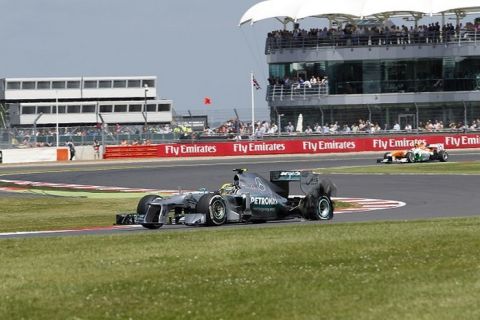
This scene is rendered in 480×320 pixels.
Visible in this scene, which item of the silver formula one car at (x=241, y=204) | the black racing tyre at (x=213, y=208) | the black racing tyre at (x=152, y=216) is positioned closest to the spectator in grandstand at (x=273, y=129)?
the silver formula one car at (x=241, y=204)

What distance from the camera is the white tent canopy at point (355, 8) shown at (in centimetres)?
7406

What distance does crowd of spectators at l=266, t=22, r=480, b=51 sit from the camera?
74312 millimetres

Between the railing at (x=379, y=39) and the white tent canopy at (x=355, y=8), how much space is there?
151cm

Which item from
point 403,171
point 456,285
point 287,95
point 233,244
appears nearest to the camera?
point 456,285

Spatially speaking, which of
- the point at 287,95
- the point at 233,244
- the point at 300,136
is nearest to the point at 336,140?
the point at 300,136

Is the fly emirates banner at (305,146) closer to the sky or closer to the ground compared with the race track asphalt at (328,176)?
closer to the sky

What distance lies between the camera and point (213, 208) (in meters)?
20.1

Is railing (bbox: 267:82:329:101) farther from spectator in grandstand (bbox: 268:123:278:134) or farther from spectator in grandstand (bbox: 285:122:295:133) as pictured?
spectator in grandstand (bbox: 268:123:278:134)

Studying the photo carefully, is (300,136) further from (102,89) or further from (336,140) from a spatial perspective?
(102,89)

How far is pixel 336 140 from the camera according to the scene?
66812 millimetres

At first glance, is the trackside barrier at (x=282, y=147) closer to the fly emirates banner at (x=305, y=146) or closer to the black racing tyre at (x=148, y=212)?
the fly emirates banner at (x=305, y=146)

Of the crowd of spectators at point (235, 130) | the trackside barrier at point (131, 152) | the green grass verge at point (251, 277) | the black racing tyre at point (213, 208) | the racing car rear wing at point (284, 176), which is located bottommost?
the green grass verge at point (251, 277)

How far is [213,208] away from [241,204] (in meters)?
0.89

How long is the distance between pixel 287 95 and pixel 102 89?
66.4 meters
